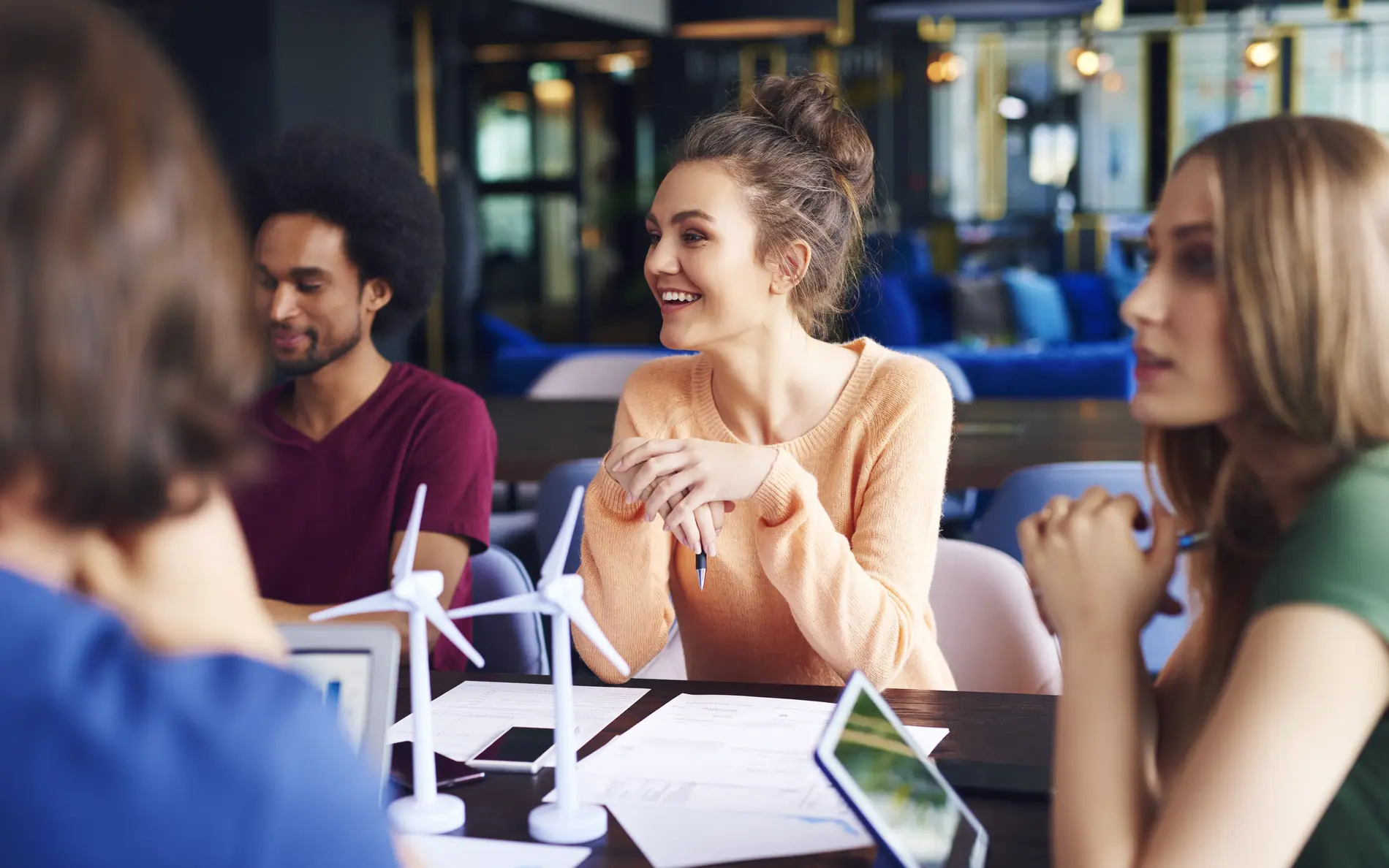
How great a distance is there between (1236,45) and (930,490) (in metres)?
12.8

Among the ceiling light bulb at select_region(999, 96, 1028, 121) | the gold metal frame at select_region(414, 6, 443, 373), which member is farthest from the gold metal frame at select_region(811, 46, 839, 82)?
the gold metal frame at select_region(414, 6, 443, 373)

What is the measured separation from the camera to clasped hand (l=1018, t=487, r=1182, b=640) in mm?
1111

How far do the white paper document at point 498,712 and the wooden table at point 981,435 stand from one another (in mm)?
1674

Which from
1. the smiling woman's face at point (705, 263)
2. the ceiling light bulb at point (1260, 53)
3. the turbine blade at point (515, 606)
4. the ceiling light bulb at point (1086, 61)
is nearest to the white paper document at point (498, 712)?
the turbine blade at point (515, 606)

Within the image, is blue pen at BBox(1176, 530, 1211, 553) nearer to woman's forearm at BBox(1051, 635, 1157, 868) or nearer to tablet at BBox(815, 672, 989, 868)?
woman's forearm at BBox(1051, 635, 1157, 868)

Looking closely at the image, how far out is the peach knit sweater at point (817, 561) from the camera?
1743 mm

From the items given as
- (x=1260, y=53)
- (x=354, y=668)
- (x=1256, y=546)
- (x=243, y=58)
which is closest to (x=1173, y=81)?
(x=1260, y=53)

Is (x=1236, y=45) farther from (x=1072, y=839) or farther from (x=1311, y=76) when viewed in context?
(x=1072, y=839)

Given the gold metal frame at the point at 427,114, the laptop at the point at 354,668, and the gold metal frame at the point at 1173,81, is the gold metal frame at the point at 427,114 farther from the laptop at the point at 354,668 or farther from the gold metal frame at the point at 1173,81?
the laptop at the point at 354,668

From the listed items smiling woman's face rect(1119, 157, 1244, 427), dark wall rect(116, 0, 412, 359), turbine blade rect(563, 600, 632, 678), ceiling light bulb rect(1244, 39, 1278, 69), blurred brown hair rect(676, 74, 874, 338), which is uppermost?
ceiling light bulb rect(1244, 39, 1278, 69)

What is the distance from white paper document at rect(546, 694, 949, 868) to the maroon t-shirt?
2.09 ft

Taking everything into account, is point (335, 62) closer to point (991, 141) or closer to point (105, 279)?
point (105, 279)

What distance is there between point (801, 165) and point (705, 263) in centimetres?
24

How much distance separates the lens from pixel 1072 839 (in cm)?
107
